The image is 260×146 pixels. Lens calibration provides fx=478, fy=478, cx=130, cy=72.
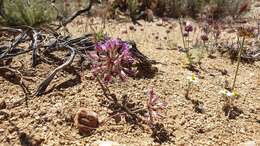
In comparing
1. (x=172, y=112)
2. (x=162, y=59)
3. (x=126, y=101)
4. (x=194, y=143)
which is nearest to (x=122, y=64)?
(x=126, y=101)

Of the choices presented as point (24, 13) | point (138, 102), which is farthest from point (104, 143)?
point (24, 13)

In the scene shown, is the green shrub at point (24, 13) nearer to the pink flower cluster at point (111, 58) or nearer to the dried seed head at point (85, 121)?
the pink flower cluster at point (111, 58)

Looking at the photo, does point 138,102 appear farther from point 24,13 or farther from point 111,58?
point 24,13

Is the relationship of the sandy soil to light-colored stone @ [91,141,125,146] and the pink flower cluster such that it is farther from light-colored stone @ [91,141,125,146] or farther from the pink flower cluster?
the pink flower cluster

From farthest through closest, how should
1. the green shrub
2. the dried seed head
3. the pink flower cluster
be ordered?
the green shrub, the pink flower cluster, the dried seed head

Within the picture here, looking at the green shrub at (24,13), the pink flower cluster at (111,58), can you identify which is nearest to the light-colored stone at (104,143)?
the pink flower cluster at (111,58)

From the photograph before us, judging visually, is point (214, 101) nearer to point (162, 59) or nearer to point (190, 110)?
point (190, 110)

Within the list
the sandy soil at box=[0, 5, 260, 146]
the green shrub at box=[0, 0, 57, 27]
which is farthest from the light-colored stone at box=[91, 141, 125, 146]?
the green shrub at box=[0, 0, 57, 27]
